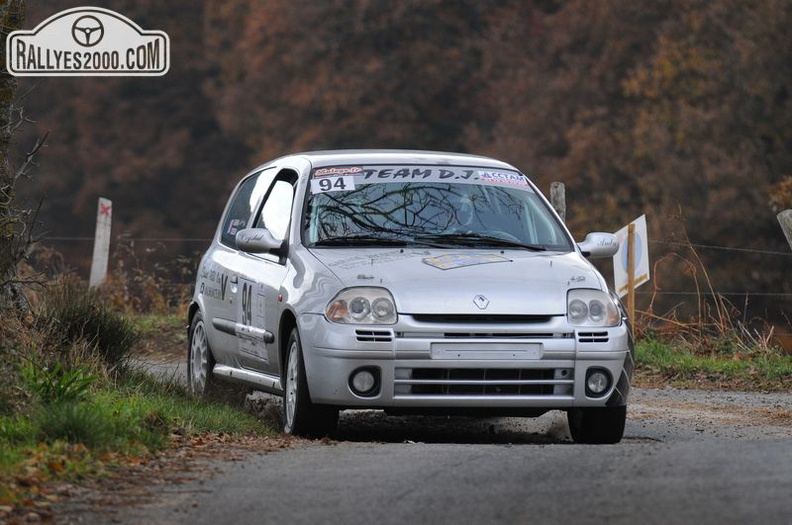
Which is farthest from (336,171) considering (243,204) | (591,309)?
(591,309)

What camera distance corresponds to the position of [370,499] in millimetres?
7527

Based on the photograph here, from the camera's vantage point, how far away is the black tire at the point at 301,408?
34.0 ft

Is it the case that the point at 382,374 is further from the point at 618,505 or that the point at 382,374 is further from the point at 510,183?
the point at 618,505

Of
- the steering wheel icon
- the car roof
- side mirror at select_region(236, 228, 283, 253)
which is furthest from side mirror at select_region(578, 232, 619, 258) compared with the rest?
the steering wheel icon

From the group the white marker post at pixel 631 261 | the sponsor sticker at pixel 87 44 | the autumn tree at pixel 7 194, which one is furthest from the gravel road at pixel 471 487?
the white marker post at pixel 631 261

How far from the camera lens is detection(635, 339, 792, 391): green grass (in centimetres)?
1579

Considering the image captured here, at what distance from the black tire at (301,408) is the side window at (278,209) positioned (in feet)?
3.41

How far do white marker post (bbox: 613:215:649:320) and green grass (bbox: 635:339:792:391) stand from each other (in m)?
0.87

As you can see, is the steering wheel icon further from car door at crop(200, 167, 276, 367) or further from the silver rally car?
the silver rally car

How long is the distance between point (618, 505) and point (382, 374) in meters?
2.95

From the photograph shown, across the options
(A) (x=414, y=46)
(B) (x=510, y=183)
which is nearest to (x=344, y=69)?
(A) (x=414, y=46)

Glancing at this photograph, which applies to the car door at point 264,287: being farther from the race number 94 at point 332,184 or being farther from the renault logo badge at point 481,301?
the renault logo badge at point 481,301

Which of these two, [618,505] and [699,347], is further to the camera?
[699,347]

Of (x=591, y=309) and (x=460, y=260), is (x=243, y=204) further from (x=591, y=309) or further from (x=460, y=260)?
(x=591, y=309)
